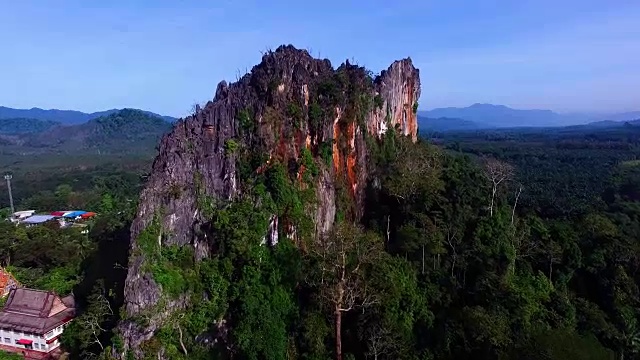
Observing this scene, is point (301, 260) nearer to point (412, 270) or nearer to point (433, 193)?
point (412, 270)

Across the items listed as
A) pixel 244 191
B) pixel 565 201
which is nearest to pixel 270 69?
pixel 244 191

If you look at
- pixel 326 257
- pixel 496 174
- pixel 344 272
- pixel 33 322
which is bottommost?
pixel 33 322

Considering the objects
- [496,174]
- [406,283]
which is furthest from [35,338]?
[496,174]

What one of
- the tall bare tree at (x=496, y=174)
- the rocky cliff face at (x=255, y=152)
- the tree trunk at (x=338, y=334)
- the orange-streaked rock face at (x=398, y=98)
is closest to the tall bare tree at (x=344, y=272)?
the tree trunk at (x=338, y=334)

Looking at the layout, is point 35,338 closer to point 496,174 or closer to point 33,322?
point 33,322

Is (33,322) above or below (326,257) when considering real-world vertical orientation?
below

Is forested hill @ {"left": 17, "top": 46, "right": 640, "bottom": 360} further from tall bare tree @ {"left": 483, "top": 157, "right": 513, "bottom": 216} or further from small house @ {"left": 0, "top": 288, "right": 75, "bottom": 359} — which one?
small house @ {"left": 0, "top": 288, "right": 75, "bottom": 359}
